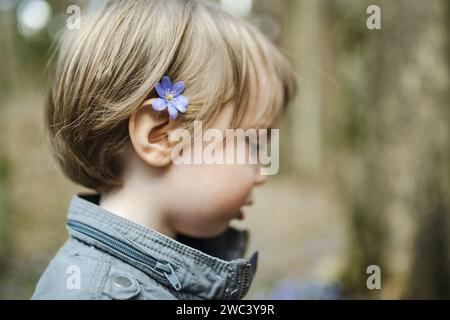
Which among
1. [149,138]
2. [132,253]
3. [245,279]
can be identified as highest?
[149,138]

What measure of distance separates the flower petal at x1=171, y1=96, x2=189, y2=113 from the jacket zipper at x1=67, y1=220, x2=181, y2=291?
0.32 meters

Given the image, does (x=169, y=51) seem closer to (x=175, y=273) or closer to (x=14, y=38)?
(x=175, y=273)

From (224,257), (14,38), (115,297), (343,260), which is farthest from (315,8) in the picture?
(115,297)

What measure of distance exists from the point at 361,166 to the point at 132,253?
5.51 ft

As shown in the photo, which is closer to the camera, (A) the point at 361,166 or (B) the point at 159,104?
(B) the point at 159,104

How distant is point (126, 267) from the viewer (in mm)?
1080

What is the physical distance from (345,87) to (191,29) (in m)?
1.58

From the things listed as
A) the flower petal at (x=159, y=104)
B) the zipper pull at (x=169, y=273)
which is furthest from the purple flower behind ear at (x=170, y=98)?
the zipper pull at (x=169, y=273)

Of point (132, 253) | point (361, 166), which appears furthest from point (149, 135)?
point (361, 166)

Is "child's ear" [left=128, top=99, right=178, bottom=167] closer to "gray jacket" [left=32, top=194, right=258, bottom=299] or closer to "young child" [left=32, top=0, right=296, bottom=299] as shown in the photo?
"young child" [left=32, top=0, right=296, bottom=299]

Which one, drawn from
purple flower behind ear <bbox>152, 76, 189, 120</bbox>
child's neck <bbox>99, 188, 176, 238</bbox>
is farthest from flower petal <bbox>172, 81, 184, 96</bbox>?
child's neck <bbox>99, 188, 176, 238</bbox>

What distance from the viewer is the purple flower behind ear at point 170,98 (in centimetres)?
109

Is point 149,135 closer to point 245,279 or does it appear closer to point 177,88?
point 177,88

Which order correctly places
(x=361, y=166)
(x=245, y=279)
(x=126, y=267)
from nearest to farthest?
(x=126, y=267) → (x=245, y=279) → (x=361, y=166)
